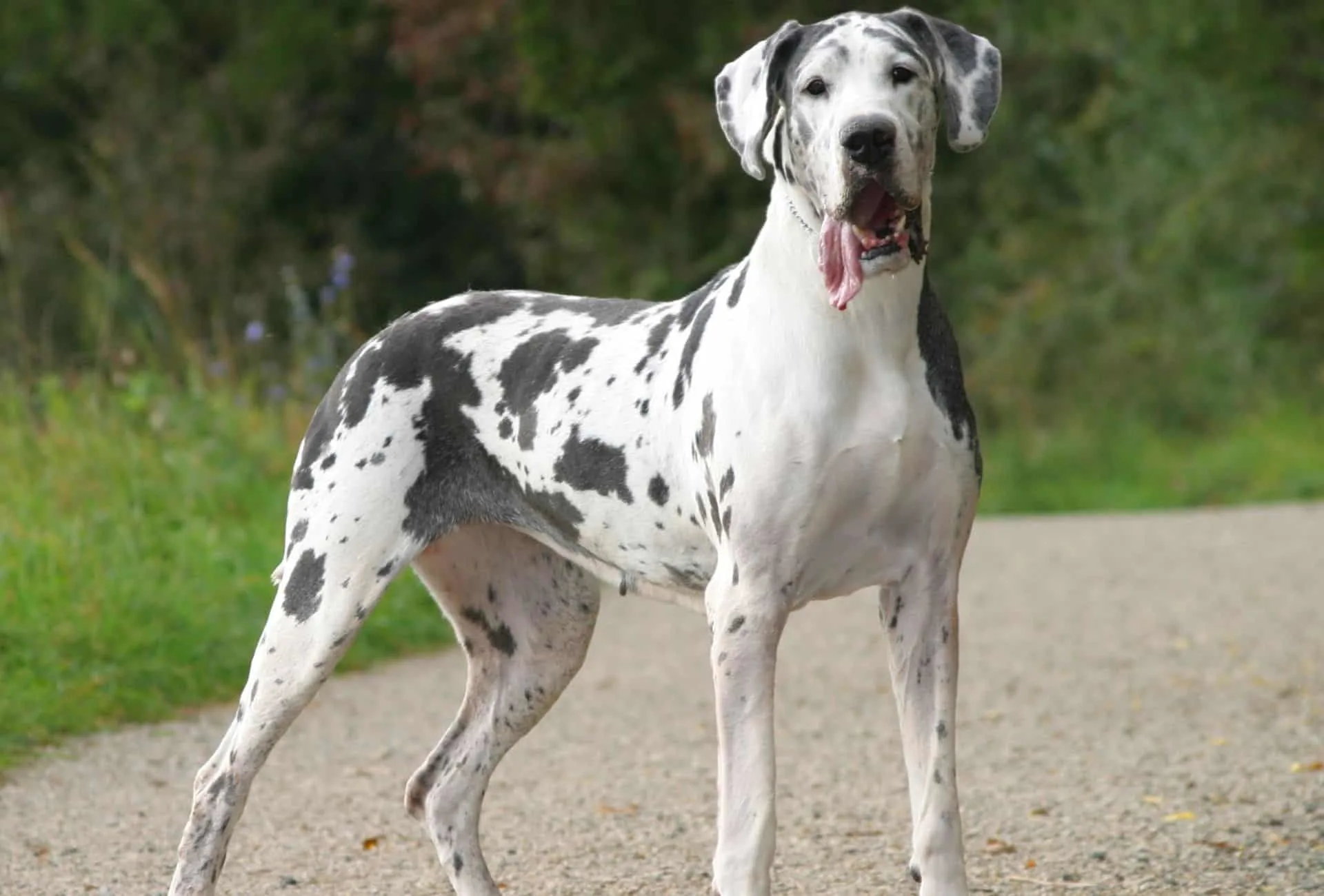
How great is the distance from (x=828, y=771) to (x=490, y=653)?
2.09m

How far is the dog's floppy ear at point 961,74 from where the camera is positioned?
3.84 m

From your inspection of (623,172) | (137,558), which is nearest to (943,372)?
(137,558)

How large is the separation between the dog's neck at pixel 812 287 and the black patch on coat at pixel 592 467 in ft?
1.65

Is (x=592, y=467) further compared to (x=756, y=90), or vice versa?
(x=592, y=467)

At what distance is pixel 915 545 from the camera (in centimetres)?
393

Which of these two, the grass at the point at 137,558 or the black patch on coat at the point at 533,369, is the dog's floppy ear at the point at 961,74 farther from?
the grass at the point at 137,558

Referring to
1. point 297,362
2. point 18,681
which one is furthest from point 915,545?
point 297,362

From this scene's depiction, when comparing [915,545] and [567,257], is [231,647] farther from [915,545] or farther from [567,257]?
[567,257]

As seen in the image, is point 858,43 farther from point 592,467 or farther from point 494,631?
point 494,631

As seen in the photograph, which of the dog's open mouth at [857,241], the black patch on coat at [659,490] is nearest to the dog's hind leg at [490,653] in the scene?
A: the black patch on coat at [659,490]

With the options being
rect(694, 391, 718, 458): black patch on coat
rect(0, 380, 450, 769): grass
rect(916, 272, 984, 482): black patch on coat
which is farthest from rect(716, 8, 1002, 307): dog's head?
rect(0, 380, 450, 769): grass

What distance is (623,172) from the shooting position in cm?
1834

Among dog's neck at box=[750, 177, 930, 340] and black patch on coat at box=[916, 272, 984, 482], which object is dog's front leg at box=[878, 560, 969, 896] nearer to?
black patch on coat at box=[916, 272, 984, 482]

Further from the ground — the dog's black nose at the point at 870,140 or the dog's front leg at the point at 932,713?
the dog's black nose at the point at 870,140
